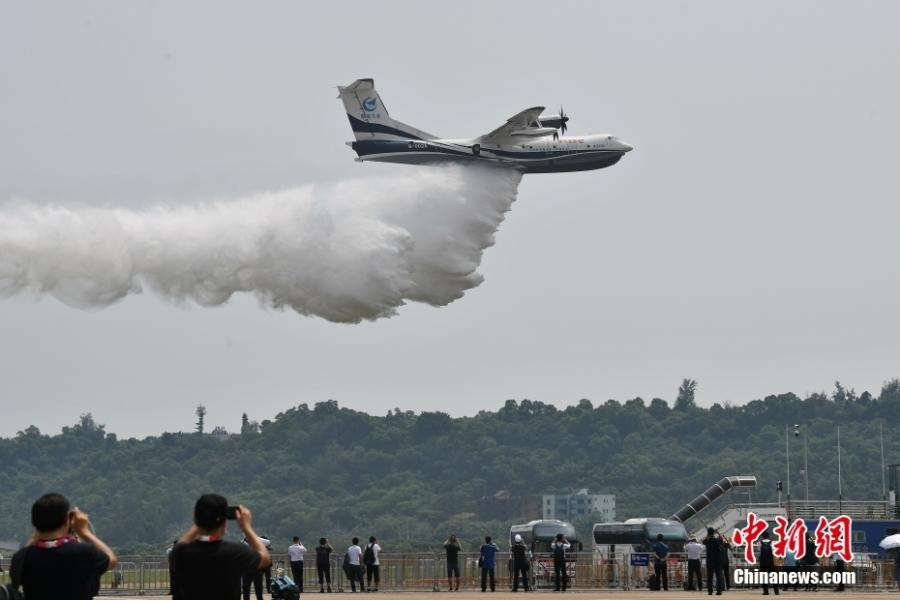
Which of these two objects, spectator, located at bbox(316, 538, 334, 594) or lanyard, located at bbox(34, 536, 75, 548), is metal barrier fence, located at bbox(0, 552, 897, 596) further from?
lanyard, located at bbox(34, 536, 75, 548)

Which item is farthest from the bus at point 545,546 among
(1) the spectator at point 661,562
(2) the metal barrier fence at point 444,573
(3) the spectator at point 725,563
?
(3) the spectator at point 725,563

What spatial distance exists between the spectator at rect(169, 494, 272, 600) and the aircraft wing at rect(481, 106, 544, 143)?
40315 mm

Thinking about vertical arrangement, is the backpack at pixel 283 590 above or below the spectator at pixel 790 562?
above

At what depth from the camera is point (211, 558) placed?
10922mm

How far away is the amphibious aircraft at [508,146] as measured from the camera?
5091cm

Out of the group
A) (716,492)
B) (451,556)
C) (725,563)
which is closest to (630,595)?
(725,563)

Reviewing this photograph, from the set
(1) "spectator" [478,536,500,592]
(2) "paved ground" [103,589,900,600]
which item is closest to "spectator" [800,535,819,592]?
(2) "paved ground" [103,589,900,600]

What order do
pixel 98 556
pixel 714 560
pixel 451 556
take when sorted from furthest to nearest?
pixel 451 556 → pixel 714 560 → pixel 98 556

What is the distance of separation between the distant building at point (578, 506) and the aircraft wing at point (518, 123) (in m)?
123

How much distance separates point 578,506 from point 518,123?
129 meters

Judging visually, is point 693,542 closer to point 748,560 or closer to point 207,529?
point 748,560

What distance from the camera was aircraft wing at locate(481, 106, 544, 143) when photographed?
50375mm

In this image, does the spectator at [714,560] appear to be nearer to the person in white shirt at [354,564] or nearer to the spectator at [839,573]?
the spectator at [839,573]

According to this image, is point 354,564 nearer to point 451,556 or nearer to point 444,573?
point 451,556
